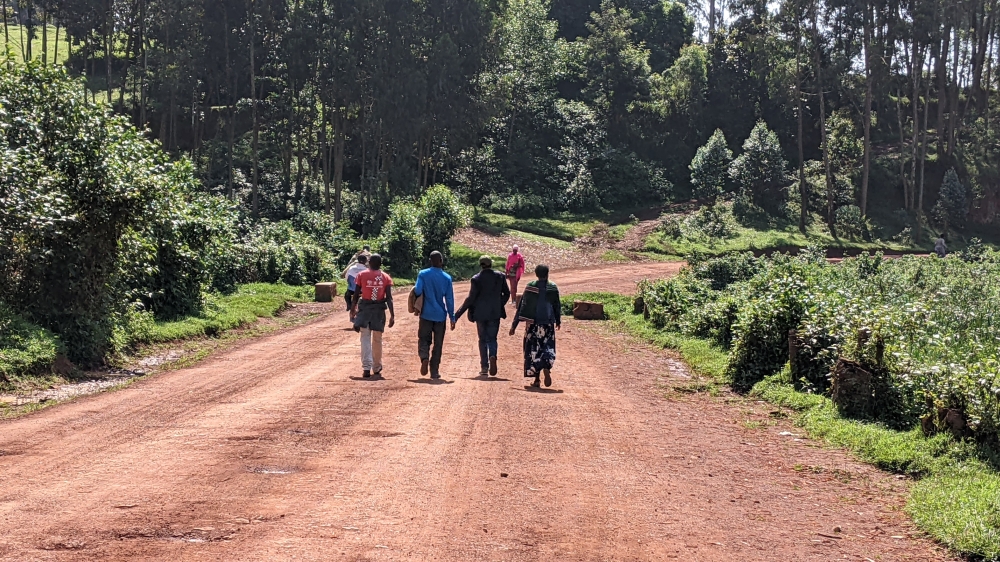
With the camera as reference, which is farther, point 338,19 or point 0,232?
point 338,19

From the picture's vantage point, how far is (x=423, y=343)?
1471cm

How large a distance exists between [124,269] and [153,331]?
191 cm

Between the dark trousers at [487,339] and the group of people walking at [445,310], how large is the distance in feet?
0.07

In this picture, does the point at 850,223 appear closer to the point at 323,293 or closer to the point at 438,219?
the point at 438,219

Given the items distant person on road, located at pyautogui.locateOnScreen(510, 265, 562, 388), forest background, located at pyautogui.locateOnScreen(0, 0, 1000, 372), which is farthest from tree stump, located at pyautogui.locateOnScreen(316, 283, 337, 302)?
distant person on road, located at pyautogui.locateOnScreen(510, 265, 562, 388)

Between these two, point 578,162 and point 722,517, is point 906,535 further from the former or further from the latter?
point 578,162

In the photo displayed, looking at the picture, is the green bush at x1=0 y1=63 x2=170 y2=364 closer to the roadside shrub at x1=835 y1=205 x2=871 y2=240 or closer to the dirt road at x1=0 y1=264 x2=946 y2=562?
the dirt road at x1=0 y1=264 x2=946 y2=562

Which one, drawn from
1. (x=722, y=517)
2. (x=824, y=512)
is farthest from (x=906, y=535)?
(x=722, y=517)

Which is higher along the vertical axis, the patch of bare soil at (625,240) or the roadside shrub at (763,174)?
the roadside shrub at (763,174)

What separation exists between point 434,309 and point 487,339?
45.3 inches

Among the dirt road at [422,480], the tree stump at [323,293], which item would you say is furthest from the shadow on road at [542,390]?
the tree stump at [323,293]

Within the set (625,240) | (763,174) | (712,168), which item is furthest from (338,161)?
(763,174)

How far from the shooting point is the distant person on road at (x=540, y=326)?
565 inches

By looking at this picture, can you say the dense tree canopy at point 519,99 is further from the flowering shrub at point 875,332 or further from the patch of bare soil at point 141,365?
the flowering shrub at point 875,332
